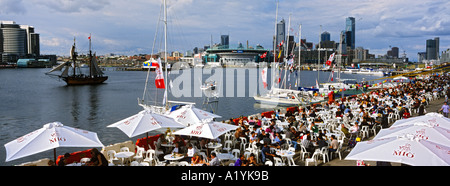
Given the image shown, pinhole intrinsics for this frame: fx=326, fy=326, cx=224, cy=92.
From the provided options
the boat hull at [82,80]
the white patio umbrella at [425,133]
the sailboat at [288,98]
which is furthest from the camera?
the boat hull at [82,80]

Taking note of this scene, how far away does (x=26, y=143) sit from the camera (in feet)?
27.9

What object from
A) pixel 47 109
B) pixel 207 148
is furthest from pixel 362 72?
pixel 207 148

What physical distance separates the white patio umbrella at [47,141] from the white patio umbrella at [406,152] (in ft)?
22.3

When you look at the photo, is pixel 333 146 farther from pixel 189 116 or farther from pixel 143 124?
pixel 143 124

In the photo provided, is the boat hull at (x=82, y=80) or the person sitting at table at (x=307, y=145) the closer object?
the person sitting at table at (x=307, y=145)

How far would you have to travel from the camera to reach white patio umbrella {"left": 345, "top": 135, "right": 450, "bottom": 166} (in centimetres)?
603

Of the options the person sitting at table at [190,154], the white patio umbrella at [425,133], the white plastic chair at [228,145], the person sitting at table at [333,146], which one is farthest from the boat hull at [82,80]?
the white patio umbrella at [425,133]

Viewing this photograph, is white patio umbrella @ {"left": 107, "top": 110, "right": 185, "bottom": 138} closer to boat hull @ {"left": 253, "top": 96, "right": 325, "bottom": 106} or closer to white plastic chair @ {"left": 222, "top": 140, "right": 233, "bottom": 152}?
white plastic chair @ {"left": 222, "top": 140, "right": 233, "bottom": 152}

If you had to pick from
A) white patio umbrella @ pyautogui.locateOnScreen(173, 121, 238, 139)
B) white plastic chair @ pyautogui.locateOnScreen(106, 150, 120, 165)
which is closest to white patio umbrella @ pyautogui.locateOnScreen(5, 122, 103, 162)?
white plastic chair @ pyautogui.locateOnScreen(106, 150, 120, 165)

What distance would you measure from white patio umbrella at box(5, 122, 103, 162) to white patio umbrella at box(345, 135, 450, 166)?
6786mm

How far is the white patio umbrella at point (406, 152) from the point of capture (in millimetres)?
6031

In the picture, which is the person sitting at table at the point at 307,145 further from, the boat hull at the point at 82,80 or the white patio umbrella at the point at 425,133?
the boat hull at the point at 82,80
